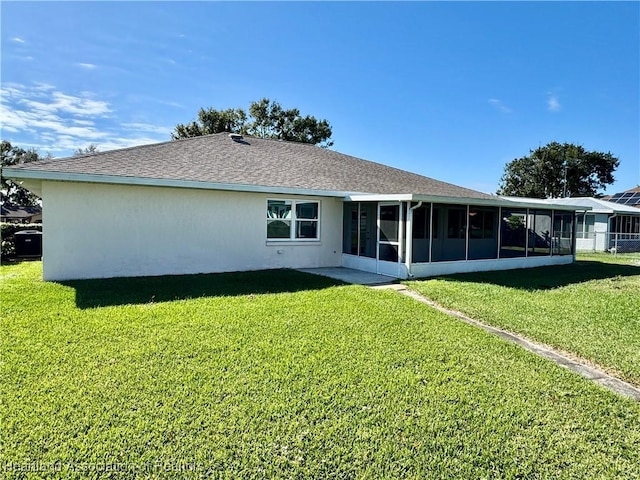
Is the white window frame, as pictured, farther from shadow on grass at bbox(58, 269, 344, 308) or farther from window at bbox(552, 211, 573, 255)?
window at bbox(552, 211, 573, 255)

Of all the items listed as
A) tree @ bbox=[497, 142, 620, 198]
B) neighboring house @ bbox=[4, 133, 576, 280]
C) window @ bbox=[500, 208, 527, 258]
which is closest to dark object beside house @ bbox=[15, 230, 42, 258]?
neighboring house @ bbox=[4, 133, 576, 280]

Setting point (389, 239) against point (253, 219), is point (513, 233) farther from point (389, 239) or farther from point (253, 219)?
point (253, 219)

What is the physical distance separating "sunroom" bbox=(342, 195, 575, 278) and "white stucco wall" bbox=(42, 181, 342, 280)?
6.53ft

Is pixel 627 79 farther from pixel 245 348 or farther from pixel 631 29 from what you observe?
pixel 245 348

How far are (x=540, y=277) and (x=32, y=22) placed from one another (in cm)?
1560

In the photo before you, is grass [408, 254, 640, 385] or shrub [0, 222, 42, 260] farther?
shrub [0, 222, 42, 260]

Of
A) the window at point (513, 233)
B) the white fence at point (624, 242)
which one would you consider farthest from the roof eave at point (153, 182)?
the white fence at point (624, 242)

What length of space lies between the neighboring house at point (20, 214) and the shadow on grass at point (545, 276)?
48.1 meters

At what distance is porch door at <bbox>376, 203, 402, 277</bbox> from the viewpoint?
11.3 meters

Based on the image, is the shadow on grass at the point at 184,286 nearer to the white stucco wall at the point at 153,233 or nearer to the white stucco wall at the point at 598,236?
the white stucco wall at the point at 153,233

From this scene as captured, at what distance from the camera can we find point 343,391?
3.90 m

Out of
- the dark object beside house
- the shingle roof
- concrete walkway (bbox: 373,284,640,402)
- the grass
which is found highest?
the shingle roof

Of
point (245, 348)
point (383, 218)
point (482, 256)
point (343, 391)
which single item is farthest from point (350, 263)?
point (343, 391)

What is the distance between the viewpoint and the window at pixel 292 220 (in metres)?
12.2
